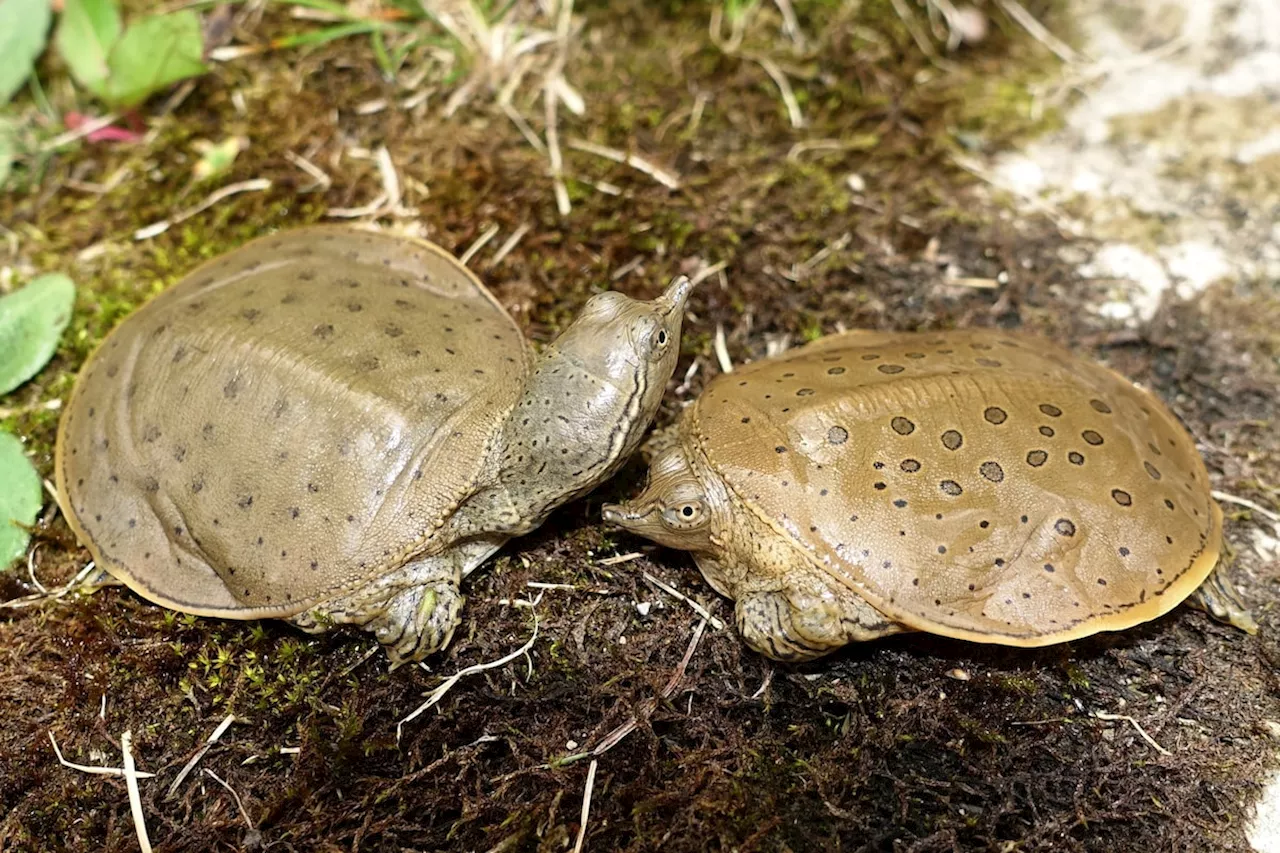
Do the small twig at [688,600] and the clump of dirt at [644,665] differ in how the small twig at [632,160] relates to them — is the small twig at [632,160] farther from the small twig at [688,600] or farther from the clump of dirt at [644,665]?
the small twig at [688,600]

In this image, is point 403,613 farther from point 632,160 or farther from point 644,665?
point 632,160

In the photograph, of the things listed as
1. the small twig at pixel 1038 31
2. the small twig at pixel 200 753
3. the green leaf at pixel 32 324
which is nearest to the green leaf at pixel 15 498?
the green leaf at pixel 32 324

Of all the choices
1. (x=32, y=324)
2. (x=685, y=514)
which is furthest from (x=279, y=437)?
(x=32, y=324)

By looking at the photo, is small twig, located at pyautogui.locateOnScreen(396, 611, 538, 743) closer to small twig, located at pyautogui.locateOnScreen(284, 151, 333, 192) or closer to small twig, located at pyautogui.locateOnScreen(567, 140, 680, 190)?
small twig, located at pyautogui.locateOnScreen(567, 140, 680, 190)

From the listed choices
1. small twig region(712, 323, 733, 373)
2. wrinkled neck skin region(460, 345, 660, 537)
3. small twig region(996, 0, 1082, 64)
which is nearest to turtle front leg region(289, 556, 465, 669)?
wrinkled neck skin region(460, 345, 660, 537)

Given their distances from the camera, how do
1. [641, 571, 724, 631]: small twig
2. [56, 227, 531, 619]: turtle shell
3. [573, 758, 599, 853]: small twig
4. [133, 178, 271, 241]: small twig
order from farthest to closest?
[133, 178, 271, 241]: small twig < [641, 571, 724, 631]: small twig < [56, 227, 531, 619]: turtle shell < [573, 758, 599, 853]: small twig
